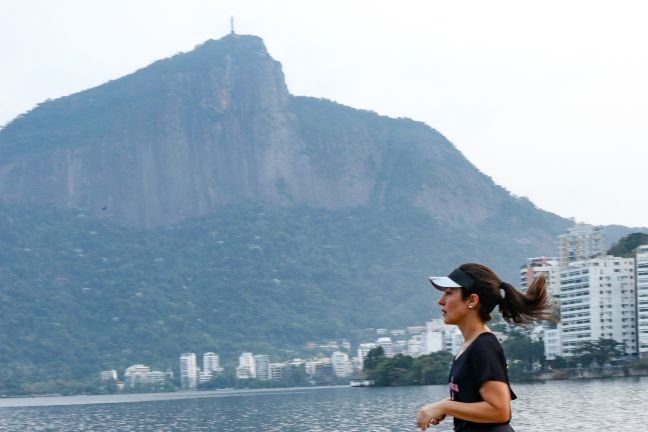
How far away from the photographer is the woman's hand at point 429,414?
495 centimetres

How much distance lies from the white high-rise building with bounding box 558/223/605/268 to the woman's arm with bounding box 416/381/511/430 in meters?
177

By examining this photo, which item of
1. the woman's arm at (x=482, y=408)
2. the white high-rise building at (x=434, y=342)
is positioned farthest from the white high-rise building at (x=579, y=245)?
the woman's arm at (x=482, y=408)

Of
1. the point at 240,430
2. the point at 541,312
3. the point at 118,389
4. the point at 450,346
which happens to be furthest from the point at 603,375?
the point at 541,312

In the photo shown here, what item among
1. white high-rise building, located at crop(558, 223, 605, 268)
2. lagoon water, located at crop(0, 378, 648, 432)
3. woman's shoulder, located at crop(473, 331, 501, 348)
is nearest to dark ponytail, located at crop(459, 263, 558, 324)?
woman's shoulder, located at crop(473, 331, 501, 348)

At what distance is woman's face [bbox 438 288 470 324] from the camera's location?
5.20 metres

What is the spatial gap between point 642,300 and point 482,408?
125 m

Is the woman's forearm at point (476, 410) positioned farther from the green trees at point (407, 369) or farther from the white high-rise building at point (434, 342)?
the white high-rise building at point (434, 342)

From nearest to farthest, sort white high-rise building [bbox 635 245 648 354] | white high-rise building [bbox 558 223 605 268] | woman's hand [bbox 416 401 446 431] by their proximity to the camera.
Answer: woman's hand [bbox 416 401 446 431] → white high-rise building [bbox 635 245 648 354] → white high-rise building [bbox 558 223 605 268]

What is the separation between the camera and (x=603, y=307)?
435 feet

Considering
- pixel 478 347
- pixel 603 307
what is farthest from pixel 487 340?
pixel 603 307

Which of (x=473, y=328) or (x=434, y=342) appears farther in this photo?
(x=434, y=342)

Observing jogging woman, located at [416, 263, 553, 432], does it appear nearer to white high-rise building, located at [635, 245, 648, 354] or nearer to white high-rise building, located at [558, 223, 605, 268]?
white high-rise building, located at [635, 245, 648, 354]

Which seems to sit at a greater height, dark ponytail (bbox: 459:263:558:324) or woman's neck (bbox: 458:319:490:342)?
dark ponytail (bbox: 459:263:558:324)

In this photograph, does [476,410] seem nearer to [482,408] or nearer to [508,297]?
[482,408]
